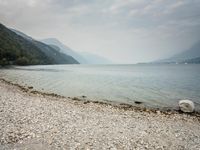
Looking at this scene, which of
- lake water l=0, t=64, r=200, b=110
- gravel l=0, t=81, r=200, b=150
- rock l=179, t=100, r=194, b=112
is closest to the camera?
gravel l=0, t=81, r=200, b=150

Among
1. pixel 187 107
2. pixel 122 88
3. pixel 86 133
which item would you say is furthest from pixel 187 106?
pixel 122 88

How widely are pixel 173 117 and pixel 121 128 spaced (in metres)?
8.81

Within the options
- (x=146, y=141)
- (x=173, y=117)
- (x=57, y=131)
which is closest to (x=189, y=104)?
(x=173, y=117)

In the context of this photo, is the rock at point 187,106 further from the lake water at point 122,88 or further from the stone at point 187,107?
the lake water at point 122,88

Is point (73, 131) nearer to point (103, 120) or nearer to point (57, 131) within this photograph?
point (57, 131)

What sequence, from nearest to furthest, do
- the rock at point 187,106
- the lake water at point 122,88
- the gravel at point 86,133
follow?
the gravel at point 86,133 < the rock at point 187,106 < the lake water at point 122,88

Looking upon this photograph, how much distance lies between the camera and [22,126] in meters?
14.5

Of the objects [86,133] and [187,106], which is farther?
[187,106]

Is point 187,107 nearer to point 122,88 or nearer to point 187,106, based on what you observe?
point 187,106

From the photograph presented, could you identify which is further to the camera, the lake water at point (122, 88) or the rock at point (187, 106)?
the lake water at point (122, 88)

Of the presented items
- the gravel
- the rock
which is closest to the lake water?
the rock

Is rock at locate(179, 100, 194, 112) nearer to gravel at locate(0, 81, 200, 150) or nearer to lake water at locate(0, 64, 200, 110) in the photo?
lake water at locate(0, 64, 200, 110)

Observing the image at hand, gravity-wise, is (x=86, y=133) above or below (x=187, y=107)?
above

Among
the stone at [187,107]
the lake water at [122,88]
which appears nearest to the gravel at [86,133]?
the stone at [187,107]
